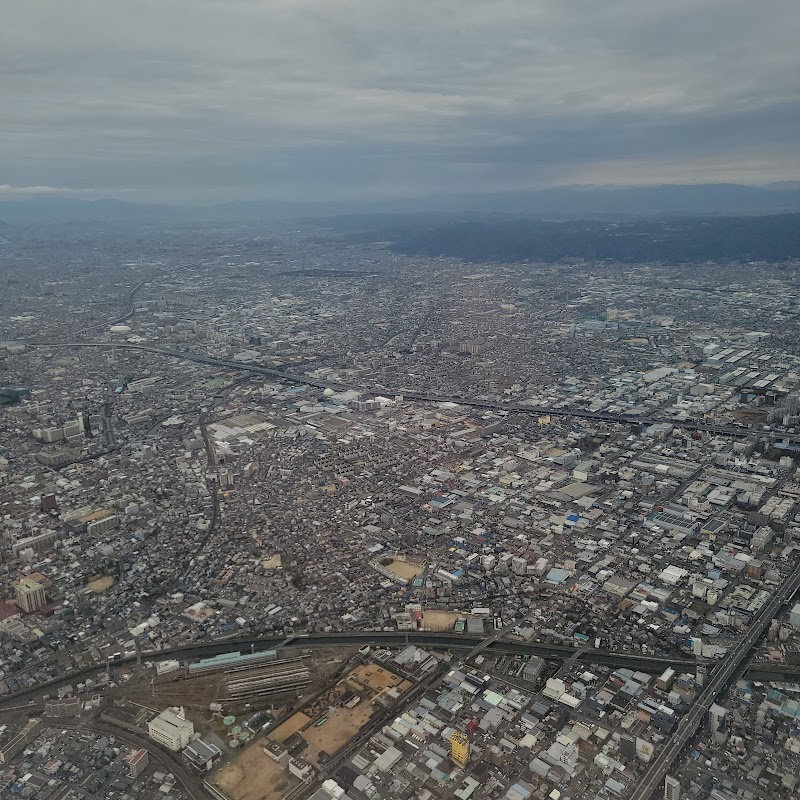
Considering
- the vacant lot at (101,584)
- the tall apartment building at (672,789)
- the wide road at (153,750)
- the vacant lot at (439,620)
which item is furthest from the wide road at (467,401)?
the wide road at (153,750)

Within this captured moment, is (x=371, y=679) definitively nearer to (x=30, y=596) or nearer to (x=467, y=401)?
(x=30, y=596)

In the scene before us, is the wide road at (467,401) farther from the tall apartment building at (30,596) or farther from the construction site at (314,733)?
the tall apartment building at (30,596)

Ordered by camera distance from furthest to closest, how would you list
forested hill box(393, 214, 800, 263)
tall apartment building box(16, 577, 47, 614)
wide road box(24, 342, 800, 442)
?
forested hill box(393, 214, 800, 263) → wide road box(24, 342, 800, 442) → tall apartment building box(16, 577, 47, 614)

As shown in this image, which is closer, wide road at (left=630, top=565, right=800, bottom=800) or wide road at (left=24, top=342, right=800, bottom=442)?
wide road at (left=630, top=565, right=800, bottom=800)

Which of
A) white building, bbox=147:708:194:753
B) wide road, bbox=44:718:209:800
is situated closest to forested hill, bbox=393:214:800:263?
white building, bbox=147:708:194:753

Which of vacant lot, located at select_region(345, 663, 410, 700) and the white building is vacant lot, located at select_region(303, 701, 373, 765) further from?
the white building

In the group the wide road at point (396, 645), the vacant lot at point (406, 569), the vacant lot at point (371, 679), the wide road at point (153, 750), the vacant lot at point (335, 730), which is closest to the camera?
the wide road at point (153, 750)

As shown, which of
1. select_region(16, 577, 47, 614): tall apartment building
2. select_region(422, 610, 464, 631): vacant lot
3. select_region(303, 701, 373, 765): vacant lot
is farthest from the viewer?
select_region(16, 577, 47, 614): tall apartment building

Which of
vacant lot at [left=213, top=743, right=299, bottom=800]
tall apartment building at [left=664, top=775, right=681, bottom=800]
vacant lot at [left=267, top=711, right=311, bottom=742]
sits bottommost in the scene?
vacant lot at [left=213, top=743, right=299, bottom=800]
